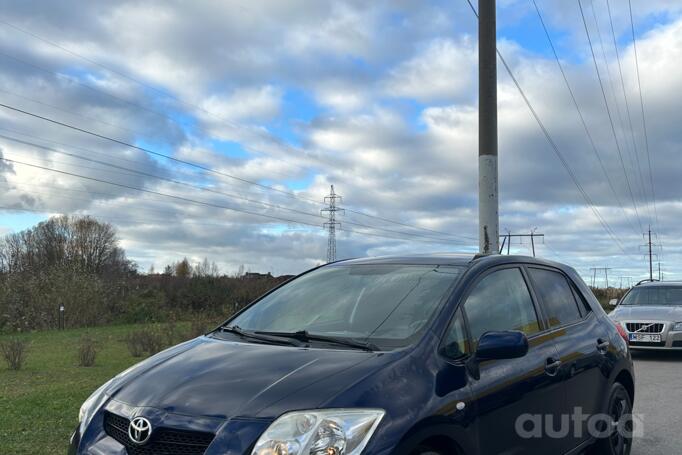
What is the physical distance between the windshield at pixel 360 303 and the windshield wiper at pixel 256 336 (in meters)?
0.06

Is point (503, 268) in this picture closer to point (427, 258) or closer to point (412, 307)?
point (427, 258)

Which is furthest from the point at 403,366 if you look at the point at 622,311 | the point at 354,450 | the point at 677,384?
the point at 622,311

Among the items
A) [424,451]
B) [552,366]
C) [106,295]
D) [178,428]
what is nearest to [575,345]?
[552,366]

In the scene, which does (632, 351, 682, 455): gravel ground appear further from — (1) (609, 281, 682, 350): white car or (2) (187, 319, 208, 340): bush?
(2) (187, 319, 208, 340): bush

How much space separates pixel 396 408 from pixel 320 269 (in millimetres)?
2133

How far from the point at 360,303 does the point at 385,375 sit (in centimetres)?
103

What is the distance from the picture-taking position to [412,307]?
3736 millimetres

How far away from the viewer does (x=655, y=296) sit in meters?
14.4

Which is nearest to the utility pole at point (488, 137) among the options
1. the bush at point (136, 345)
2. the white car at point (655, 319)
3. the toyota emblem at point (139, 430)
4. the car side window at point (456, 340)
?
the white car at point (655, 319)

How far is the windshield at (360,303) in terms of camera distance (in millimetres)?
3623

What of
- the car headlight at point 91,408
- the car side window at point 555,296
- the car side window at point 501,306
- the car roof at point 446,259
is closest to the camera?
the car headlight at point 91,408

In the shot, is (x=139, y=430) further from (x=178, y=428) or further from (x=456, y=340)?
(x=456, y=340)

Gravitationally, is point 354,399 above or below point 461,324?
below

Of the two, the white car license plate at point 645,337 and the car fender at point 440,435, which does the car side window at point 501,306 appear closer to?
the car fender at point 440,435
